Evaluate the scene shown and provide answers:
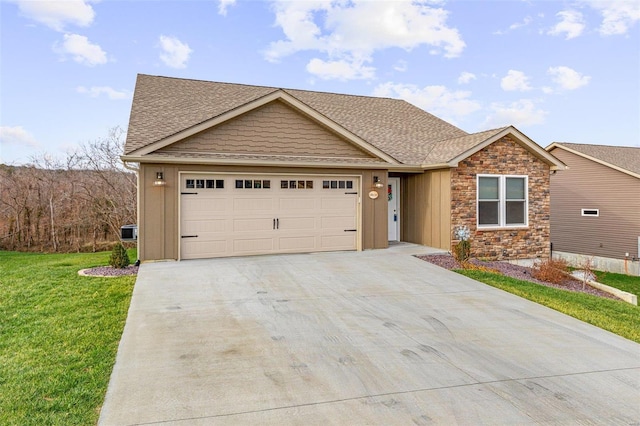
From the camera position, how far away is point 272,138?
1047 centimetres

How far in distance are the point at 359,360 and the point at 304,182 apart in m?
6.97

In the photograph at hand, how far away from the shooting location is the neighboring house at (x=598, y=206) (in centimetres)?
1698

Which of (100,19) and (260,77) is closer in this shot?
(100,19)

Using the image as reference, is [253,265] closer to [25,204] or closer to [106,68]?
[106,68]

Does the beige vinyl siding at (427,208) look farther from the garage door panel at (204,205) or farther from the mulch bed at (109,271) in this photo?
the mulch bed at (109,271)

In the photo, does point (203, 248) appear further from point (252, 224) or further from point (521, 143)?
point (521, 143)

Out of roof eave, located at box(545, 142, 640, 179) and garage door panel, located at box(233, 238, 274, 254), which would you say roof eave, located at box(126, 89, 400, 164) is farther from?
roof eave, located at box(545, 142, 640, 179)

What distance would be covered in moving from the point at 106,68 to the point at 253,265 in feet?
42.9

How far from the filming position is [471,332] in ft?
16.8

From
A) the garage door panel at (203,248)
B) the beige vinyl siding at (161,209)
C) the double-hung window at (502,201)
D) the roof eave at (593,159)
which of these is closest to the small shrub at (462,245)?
the double-hung window at (502,201)

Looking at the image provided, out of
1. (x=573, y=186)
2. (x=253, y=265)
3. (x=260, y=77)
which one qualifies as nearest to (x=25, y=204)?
(x=260, y=77)

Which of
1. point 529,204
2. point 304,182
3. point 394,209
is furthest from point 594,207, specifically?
point 304,182

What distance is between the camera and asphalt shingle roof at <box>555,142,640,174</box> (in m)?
17.3

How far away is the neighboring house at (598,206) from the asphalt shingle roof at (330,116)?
7785 mm
